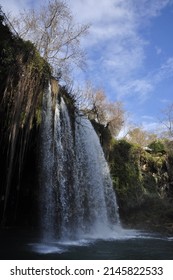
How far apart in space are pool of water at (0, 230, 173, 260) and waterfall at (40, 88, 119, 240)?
32.5 inches

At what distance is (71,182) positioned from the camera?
41.3 ft

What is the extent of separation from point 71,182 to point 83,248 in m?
3.68

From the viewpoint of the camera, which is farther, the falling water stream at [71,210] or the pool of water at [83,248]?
the falling water stream at [71,210]

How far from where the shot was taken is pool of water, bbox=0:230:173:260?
8.22 m

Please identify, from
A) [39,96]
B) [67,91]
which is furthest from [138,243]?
[67,91]

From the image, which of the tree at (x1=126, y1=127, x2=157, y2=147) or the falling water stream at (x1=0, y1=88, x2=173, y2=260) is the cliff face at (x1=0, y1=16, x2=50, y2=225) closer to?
the falling water stream at (x1=0, y1=88, x2=173, y2=260)

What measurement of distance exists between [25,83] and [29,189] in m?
4.33

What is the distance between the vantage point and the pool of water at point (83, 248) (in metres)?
8.22

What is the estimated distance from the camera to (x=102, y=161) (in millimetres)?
16516

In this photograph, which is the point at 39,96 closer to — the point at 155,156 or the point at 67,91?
the point at 67,91

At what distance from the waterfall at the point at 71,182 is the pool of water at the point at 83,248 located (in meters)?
0.83

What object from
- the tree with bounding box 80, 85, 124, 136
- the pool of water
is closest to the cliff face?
the pool of water

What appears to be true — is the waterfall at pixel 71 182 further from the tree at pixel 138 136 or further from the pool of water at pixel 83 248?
the tree at pixel 138 136

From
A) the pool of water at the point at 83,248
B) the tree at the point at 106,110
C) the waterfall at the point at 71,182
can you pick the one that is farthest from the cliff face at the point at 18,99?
the tree at the point at 106,110
